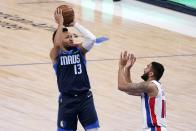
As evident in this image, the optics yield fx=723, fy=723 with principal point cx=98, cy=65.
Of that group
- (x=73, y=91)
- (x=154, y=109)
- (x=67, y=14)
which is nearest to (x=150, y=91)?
(x=154, y=109)

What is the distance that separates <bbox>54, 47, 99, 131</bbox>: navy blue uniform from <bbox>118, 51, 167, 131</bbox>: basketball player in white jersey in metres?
0.76

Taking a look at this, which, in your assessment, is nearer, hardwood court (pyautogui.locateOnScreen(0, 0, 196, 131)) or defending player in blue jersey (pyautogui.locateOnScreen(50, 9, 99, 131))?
defending player in blue jersey (pyautogui.locateOnScreen(50, 9, 99, 131))

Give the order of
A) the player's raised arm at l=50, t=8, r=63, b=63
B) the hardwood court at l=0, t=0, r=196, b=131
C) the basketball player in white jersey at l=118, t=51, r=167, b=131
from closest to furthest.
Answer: the basketball player in white jersey at l=118, t=51, r=167, b=131 → the player's raised arm at l=50, t=8, r=63, b=63 → the hardwood court at l=0, t=0, r=196, b=131

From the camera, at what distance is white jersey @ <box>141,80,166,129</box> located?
23.3 feet

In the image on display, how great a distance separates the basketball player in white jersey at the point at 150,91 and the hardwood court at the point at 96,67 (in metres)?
2.55

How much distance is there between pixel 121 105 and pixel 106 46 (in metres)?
3.86

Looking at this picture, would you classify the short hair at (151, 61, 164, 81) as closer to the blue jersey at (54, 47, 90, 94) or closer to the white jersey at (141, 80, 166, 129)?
the white jersey at (141, 80, 166, 129)

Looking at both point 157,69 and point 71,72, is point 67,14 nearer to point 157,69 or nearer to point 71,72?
point 71,72

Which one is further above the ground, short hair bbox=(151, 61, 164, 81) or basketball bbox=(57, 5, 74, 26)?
basketball bbox=(57, 5, 74, 26)

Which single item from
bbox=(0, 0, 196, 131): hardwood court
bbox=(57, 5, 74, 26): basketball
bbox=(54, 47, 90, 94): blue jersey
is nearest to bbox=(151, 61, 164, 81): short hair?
bbox=(54, 47, 90, 94): blue jersey

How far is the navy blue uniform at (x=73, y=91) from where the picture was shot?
305 inches

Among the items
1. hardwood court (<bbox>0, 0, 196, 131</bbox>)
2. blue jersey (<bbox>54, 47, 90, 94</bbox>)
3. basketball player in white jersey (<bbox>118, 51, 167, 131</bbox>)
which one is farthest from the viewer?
hardwood court (<bbox>0, 0, 196, 131</bbox>)

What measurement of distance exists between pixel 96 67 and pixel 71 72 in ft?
16.8

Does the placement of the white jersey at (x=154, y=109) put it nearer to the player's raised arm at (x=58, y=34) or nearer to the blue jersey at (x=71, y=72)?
the blue jersey at (x=71, y=72)
